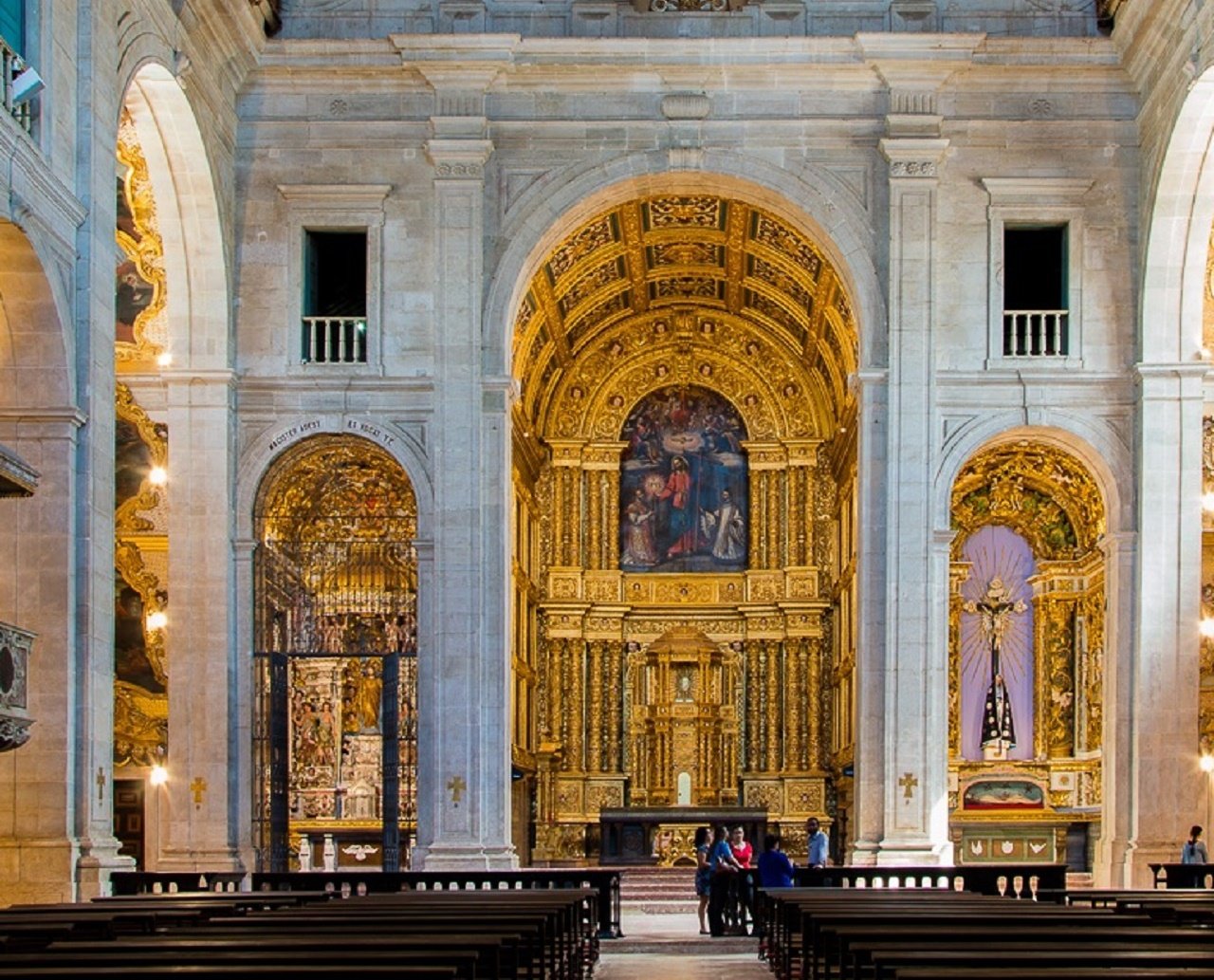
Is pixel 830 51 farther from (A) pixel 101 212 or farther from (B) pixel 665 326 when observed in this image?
(B) pixel 665 326

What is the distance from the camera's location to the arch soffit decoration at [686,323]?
36.3 meters

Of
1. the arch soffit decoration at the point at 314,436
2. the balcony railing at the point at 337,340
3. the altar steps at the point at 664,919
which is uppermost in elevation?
the balcony railing at the point at 337,340

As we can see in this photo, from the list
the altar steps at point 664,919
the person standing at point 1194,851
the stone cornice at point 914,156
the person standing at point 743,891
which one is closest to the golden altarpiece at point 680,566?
the altar steps at point 664,919

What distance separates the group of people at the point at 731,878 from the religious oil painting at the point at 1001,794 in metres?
6.88

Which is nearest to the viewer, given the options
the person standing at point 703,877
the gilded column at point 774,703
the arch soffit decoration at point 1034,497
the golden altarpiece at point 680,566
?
the person standing at point 703,877

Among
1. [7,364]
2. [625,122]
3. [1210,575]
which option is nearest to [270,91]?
[625,122]

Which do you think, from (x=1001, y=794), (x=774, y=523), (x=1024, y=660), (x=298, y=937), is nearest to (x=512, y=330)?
(x=1001, y=794)

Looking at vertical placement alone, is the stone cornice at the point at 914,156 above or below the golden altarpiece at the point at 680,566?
above

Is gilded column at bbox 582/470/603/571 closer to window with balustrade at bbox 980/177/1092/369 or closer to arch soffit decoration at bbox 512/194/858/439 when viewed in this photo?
arch soffit decoration at bbox 512/194/858/439

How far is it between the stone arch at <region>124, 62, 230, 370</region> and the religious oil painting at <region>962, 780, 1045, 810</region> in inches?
532

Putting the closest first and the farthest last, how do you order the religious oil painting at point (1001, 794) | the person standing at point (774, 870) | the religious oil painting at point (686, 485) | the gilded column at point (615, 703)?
the person standing at point (774, 870), the religious oil painting at point (1001, 794), the gilded column at point (615, 703), the religious oil painting at point (686, 485)

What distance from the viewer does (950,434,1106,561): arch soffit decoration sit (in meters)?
31.0

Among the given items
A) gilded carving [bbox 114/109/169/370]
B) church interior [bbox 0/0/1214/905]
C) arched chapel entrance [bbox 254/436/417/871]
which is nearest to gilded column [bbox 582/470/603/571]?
arched chapel entrance [bbox 254/436/417/871]

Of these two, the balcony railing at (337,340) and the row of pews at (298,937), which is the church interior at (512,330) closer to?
the balcony railing at (337,340)
